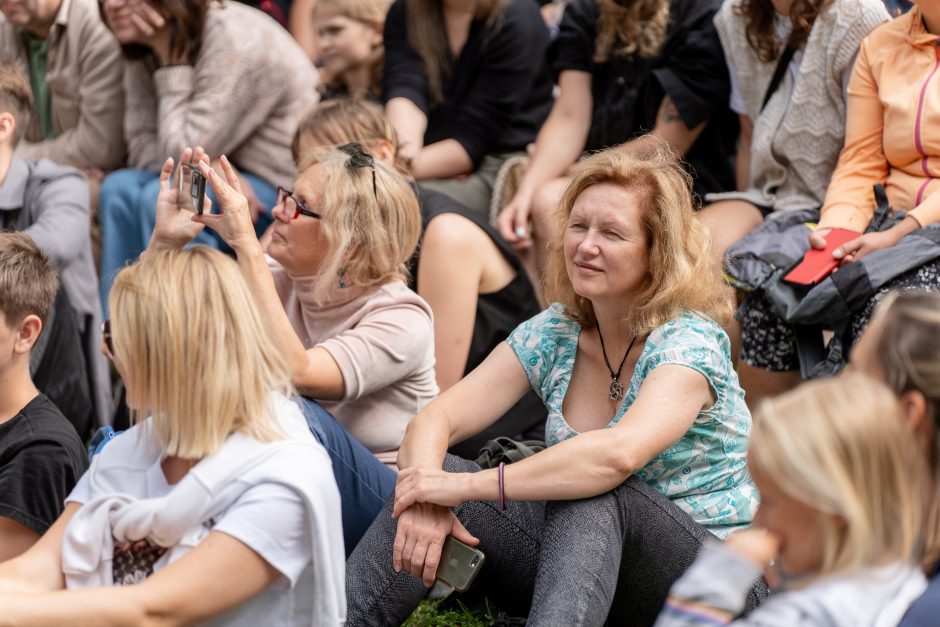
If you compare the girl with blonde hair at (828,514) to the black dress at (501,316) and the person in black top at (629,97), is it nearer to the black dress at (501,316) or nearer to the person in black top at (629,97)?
the black dress at (501,316)

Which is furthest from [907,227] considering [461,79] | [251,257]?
[461,79]

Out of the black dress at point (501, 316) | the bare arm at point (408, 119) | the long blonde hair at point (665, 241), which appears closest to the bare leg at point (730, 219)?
the black dress at point (501, 316)

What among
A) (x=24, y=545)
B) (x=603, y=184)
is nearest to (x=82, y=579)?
(x=24, y=545)

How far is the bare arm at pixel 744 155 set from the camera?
160 inches

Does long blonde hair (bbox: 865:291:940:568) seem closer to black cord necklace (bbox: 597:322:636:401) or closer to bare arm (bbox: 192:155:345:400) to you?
black cord necklace (bbox: 597:322:636:401)

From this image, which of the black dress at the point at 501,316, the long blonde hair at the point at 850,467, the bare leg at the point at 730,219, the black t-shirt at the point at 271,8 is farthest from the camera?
the black t-shirt at the point at 271,8

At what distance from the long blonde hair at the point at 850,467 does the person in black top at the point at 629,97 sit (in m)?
2.29

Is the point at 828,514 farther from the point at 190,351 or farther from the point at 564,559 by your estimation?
the point at 190,351

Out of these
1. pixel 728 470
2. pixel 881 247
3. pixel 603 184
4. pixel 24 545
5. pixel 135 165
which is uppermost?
pixel 603 184

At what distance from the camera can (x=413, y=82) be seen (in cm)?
458

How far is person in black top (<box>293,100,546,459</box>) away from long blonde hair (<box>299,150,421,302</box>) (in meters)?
0.35

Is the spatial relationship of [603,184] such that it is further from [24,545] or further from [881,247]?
[24,545]

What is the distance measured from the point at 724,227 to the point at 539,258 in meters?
0.73

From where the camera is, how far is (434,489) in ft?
8.43
